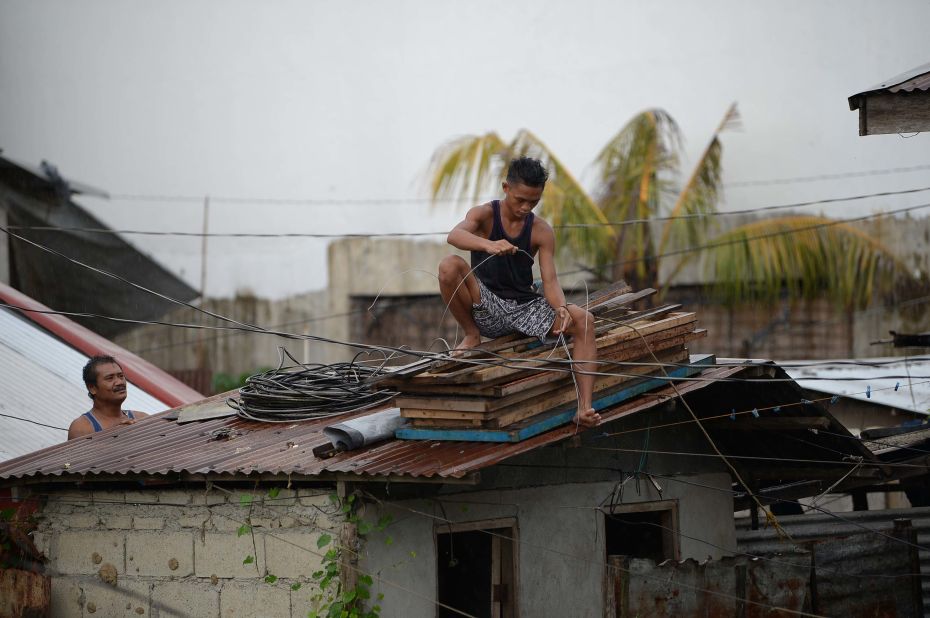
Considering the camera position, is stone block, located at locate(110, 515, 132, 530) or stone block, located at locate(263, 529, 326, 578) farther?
stone block, located at locate(110, 515, 132, 530)

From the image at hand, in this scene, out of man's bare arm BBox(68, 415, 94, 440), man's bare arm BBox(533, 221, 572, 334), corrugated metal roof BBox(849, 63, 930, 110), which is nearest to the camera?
corrugated metal roof BBox(849, 63, 930, 110)

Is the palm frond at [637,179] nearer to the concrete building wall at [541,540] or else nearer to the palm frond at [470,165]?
the palm frond at [470,165]

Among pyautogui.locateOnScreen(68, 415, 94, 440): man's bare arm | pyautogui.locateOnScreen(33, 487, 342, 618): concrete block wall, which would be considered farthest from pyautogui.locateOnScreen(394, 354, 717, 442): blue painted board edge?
pyautogui.locateOnScreen(68, 415, 94, 440): man's bare arm

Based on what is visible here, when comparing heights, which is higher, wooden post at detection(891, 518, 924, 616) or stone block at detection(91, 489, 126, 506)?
stone block at detection(91, 489, 126, 506)

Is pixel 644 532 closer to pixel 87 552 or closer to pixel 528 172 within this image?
pixel 528 172

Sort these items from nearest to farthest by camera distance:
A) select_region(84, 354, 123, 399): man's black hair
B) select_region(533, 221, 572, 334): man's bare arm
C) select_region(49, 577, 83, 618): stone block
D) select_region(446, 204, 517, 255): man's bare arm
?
select_region(446, 204, 517, 255): man's bare arm
select_region(533, 221, 572, 334): man's bare arm
select_region(49, 577, 83, 618): stone block
select_region(84, 354, 123, 399): man's black hair

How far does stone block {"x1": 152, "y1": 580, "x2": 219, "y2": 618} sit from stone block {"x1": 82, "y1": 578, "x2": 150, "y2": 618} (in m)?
0.12

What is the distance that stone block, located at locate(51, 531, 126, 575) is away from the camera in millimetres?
8117

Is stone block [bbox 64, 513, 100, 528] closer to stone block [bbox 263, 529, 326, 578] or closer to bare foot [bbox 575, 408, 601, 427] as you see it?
stone block [bbox 263, 529, 326, 578]

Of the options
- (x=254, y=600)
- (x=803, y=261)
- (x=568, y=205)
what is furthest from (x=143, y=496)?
(x=803, y=261)

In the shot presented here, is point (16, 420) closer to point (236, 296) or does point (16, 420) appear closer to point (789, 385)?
point (789, 385)

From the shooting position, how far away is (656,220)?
55.2 ft

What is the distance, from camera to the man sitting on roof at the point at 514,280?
273 inches

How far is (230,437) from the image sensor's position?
8.53 meters
